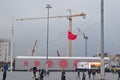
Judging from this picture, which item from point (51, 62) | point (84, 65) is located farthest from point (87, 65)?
point (51, 62)

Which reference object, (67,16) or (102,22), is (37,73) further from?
(67,16)

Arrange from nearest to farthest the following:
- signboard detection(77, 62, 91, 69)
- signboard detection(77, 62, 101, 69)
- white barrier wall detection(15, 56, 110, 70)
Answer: signboard detection(77, 62, 101, 69)
signboard detection(77, 62, 91, 69)
white barrier wall detection(15, 56, 110, 70)

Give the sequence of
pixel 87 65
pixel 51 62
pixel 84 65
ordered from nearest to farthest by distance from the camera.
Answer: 1. pixel 84 65
2. pixel 87 65
3. pixel 51 62

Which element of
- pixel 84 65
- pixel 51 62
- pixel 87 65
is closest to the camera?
pixel 84 65

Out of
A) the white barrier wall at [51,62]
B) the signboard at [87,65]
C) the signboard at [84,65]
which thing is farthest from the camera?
the white barrier wall at [51,62]

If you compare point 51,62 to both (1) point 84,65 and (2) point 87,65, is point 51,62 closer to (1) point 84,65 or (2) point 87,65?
(1) point 84,65

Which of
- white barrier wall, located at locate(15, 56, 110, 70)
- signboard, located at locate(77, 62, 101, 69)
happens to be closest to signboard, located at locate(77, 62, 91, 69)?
signboard, located at locate(77, 62, 101, 69)

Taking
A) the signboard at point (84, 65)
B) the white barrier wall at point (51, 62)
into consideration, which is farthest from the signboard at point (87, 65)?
the white barrier wall at point (51, 62)

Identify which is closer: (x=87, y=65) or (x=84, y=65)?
(x=84, y=65)

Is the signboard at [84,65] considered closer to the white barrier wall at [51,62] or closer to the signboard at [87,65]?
the signboard at [87,65]

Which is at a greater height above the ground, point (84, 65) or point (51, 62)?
point (51, 62)

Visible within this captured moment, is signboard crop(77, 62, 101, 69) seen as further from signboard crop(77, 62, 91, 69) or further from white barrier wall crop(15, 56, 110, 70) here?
white barrier wall crop(15, 56, 110, 70)

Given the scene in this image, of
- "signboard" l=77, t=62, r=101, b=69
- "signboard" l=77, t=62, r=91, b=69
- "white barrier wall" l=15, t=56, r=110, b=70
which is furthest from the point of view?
"white barrier wall" l=15, t=56, r=110, b=70

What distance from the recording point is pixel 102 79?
24766 millimetres
